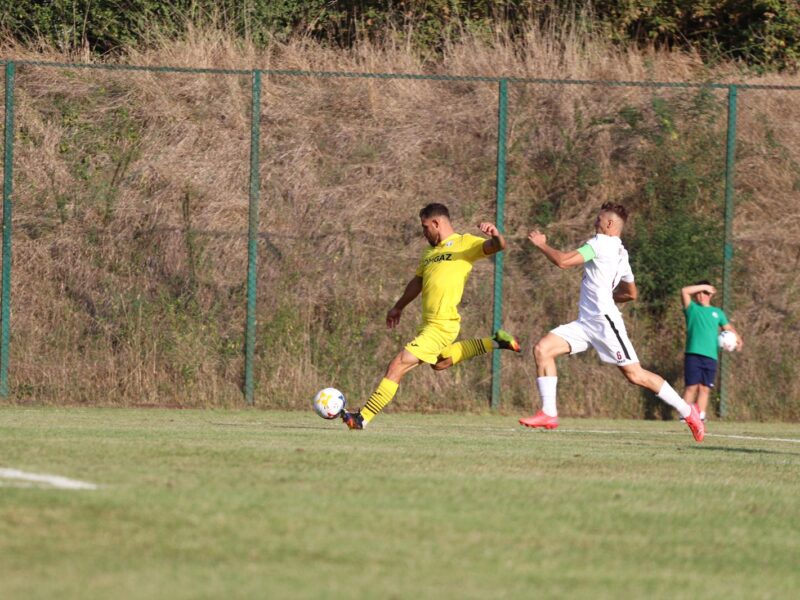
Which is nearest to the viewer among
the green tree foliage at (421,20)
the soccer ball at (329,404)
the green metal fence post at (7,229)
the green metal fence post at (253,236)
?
the soccer ball at (329,404)

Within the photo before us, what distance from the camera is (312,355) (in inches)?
619

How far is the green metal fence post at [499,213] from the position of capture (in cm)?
1577

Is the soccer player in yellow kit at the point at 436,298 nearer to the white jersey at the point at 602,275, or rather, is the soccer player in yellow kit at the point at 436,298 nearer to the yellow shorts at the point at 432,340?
the yellow shorts at the point at 432,340

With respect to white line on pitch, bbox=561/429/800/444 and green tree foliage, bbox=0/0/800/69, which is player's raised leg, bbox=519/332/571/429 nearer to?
white line on pitch, bbox=561/429/800/444

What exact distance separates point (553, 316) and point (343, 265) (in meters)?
2.54

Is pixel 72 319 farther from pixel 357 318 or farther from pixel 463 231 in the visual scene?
A: pixel 463 231

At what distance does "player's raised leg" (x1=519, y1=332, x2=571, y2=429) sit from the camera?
12.0 m

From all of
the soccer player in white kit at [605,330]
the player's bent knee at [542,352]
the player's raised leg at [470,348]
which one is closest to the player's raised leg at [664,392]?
the soccer player in white kit at [605,330]

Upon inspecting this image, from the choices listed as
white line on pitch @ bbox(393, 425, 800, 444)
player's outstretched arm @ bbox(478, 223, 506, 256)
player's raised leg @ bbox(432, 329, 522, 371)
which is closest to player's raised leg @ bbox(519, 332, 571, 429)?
player's raised leg @ bbox(432, 329, 522, 371)

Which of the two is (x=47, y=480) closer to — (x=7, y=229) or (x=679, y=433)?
(x=679, y=433)

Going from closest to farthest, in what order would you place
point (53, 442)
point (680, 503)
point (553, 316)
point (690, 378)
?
point (680, 503), point (53, 442), point (690, 378), point (553, 316)

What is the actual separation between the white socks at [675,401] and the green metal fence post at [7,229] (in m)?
7.53

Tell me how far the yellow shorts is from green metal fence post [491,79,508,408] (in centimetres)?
419

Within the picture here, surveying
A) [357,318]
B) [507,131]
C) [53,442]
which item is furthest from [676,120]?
[53,442]
